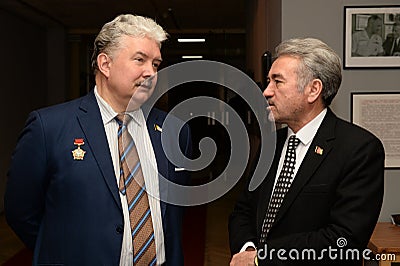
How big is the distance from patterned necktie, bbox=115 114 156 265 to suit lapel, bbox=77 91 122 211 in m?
0.04

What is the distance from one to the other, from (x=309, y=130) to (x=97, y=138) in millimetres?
760

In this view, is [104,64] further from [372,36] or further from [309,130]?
[372,36]

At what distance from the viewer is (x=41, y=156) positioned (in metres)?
1.90

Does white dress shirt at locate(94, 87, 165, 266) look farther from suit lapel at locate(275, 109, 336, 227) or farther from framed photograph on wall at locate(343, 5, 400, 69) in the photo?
framed photograph on wall at locate(343, 5, 400, 69)

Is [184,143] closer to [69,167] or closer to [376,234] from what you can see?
[69,167]

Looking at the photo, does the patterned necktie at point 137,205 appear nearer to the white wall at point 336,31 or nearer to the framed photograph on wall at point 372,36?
the white wall at point 336,31

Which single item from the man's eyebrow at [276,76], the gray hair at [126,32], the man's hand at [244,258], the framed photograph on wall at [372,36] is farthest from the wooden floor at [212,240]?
the gray hair at [126,32]

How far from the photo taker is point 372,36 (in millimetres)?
3338

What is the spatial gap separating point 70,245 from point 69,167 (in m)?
0.28

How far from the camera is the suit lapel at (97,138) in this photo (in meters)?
1.88

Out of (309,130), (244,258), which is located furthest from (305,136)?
(244,258)

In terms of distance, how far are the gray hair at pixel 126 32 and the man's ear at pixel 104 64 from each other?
0.02 m

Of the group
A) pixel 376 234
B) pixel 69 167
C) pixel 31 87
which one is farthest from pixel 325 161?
pixel 31 87

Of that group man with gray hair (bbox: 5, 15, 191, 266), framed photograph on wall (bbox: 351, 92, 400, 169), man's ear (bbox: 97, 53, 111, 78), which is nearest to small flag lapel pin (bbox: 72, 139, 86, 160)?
man with gray hair (bbox: 5, 15, 191, 266)
